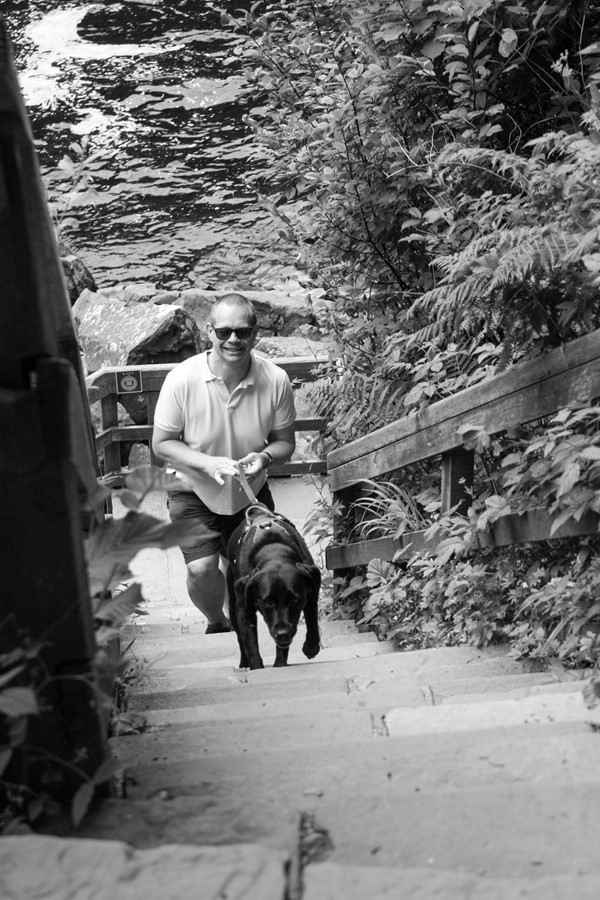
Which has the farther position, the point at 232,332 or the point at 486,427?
the point at 232,332

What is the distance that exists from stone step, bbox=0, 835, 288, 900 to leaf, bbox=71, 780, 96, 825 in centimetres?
10

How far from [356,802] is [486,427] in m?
1.98

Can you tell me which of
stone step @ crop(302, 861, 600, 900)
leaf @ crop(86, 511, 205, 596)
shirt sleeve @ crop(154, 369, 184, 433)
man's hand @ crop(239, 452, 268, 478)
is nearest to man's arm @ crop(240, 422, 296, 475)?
man's hand @ crop(239, 452, 268, 478)

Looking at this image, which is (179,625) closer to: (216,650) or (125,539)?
(216,650)

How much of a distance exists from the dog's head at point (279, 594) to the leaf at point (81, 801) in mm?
2579

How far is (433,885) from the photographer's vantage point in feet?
4.72

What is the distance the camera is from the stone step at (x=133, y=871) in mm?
1431

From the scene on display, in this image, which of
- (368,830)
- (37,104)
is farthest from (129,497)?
(37,104)

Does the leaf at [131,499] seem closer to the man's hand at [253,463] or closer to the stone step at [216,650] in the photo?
the stone step at [216,650]

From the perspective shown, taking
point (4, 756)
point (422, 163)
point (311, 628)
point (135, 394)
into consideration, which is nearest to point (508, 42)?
point (422, 163)

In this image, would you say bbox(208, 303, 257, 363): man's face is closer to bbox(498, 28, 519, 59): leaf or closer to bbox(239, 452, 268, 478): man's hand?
bbox(239, 452, 268, 478): man's hand

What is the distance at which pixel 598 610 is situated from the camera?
283 centimetres

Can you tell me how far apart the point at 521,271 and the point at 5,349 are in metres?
1.77

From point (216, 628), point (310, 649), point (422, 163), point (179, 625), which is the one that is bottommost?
point (179, 625)
